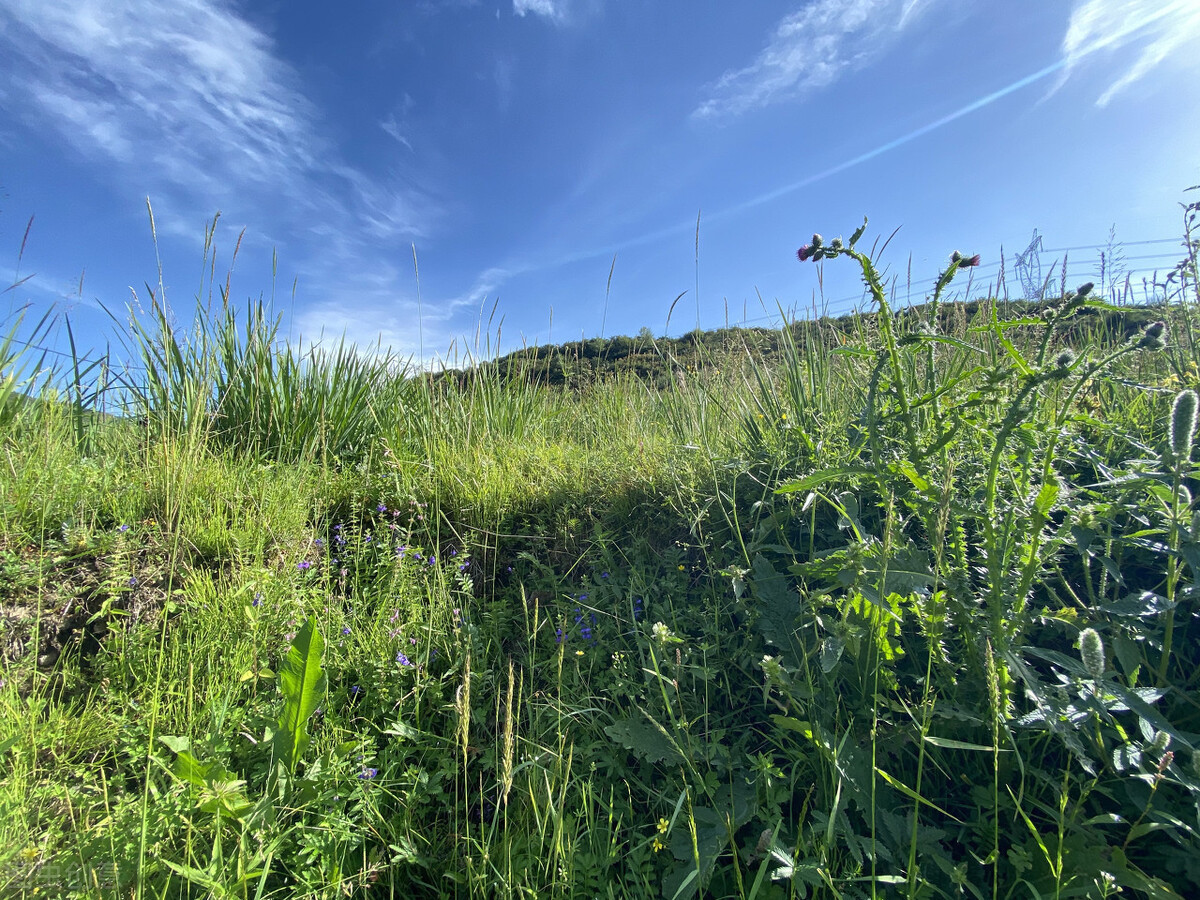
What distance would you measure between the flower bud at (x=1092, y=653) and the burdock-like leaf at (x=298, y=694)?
1669 mm

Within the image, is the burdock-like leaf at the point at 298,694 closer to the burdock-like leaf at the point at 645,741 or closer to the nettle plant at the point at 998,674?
the burdock-like leaf at the point at 645,741

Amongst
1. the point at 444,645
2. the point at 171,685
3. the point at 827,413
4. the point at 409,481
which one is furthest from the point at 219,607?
the point at 827,413

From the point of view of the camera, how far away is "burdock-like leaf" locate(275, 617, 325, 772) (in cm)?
140

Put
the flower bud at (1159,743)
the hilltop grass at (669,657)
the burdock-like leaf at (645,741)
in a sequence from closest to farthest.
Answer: the flower bud at (1159,743) < the hilltop grass at (669,657) < the burdock-like leaf at (645,741)

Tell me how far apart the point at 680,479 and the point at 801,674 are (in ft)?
3.33

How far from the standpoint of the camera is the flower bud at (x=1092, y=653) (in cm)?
93

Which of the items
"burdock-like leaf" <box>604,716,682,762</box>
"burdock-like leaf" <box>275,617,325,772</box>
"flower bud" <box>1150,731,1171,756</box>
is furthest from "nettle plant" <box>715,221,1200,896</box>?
"burdock-like leaf" <box>275,617,325,772</box>

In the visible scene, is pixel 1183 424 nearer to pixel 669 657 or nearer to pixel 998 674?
pixel 998 674

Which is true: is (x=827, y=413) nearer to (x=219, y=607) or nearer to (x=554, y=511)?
(x=554, y=511)

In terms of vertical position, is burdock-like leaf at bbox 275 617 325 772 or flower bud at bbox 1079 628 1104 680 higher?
flower bud at bbox 1079 628 1104 680

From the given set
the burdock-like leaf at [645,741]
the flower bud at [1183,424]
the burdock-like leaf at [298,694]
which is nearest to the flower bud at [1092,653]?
the flower bud at [1183,424]

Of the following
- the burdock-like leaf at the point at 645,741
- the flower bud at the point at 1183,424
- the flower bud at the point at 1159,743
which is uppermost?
the flower bud at the point at 1183,424

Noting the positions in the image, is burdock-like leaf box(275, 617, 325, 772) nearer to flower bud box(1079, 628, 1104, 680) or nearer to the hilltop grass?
the hilltop grass

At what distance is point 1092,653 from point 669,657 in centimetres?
107
